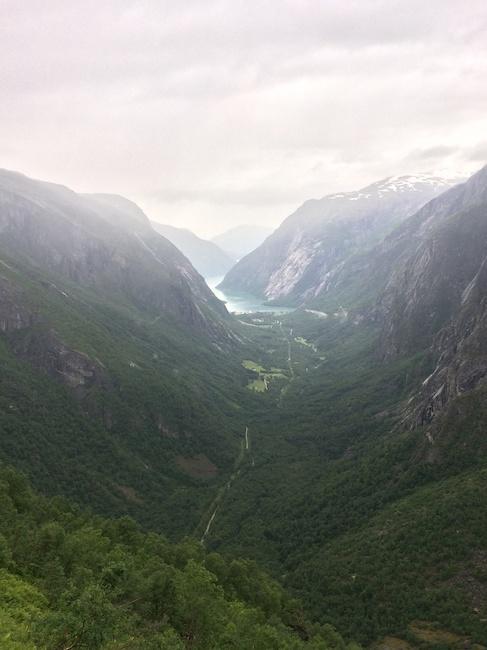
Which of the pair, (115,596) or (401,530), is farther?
(401,530)

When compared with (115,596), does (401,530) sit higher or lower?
lower

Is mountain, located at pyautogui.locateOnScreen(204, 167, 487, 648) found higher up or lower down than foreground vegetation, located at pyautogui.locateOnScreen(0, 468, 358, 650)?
lower down

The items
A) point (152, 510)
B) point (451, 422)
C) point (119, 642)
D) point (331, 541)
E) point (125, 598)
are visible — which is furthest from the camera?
point (152, 510)

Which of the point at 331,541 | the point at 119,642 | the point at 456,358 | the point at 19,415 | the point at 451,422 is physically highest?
the point at 19,415

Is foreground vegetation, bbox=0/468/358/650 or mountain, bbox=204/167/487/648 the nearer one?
foreground vegetation, bbox=0/468/358/650

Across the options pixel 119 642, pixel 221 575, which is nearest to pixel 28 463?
pixel 221 575

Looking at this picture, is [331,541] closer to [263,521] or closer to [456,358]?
[263,521]

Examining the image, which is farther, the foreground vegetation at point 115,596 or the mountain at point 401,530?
the mountain at point 401,530

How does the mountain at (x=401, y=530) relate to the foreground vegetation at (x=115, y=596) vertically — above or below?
below

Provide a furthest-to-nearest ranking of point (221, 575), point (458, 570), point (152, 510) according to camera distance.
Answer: point (152, 510)
point (458, 570)
point (221, 575)

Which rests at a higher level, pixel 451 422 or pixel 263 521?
pixel 451 422

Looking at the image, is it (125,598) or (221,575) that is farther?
(221,575)
